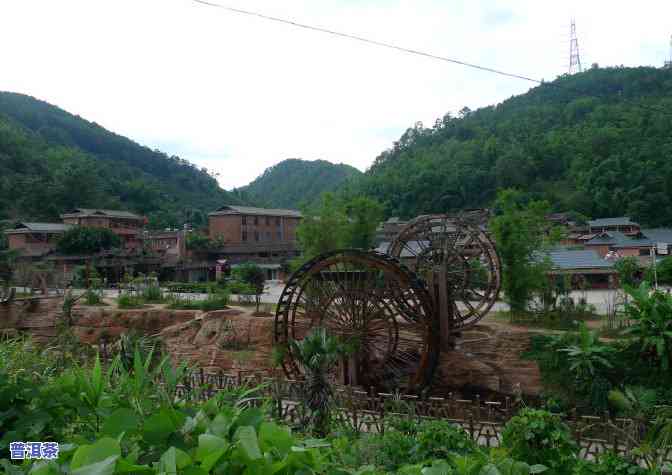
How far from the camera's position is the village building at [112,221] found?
1442 inches

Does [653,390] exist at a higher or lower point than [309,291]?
lower

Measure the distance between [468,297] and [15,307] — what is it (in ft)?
51.8

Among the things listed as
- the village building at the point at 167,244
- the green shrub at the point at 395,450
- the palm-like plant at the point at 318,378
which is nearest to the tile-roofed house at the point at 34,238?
the village building at the point at 167,244

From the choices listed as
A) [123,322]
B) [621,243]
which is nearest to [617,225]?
[621,243]

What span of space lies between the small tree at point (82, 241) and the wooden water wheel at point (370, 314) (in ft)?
78.3

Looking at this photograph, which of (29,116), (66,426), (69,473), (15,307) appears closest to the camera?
(69,473)

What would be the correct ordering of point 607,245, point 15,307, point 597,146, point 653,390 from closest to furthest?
point 653,390 → point 15,307 → point 607,245 → point 597,146

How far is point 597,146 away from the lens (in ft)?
134

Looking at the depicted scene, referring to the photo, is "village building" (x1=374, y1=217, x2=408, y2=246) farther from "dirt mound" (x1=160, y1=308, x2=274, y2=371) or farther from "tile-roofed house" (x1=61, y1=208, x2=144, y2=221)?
"dirt mound" (x1=160, y1=308, x2=274, y2=371)

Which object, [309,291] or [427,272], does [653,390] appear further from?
[309,291]

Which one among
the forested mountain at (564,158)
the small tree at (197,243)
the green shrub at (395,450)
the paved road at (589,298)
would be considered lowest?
the green shrub at (395,450)

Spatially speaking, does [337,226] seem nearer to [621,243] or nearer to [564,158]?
[621,243]

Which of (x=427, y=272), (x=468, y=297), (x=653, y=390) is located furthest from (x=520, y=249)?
(x=653, y=390)

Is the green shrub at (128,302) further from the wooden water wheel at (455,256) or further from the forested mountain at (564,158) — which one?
the forested mountain at (564,158)
